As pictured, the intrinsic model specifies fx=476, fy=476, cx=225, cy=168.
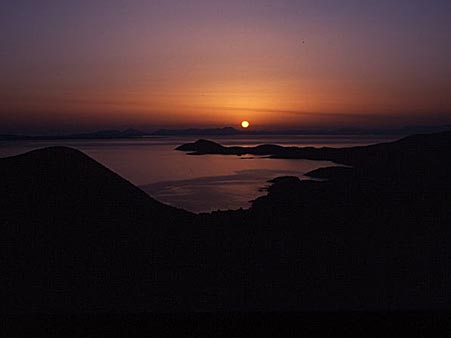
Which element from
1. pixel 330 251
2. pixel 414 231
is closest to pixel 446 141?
pixel 414 231

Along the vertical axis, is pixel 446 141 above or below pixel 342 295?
above

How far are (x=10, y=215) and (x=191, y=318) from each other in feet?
23.2

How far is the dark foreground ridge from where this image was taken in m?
5.99

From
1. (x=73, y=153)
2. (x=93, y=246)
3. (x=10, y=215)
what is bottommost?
(x=93, y=246)

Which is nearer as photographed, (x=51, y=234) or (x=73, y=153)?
(x=51, y=234)

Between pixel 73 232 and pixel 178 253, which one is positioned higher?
pixel 73 232

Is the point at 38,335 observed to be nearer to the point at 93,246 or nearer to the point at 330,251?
the point at 93,246

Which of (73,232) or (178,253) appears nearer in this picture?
(73,232)

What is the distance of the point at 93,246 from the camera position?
7.21m

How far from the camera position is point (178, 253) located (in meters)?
7.54

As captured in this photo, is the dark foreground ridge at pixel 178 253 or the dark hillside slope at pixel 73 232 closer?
the dark hillside slope at pixel 73 232

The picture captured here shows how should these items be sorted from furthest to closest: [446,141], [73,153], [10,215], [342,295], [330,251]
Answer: [446,141]
[73,153]
[330,251]
[10,215]
[342,295]

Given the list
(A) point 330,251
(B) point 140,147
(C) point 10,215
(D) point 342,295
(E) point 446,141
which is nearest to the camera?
(D) point 342,295

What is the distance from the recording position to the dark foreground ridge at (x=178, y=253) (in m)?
5.99
